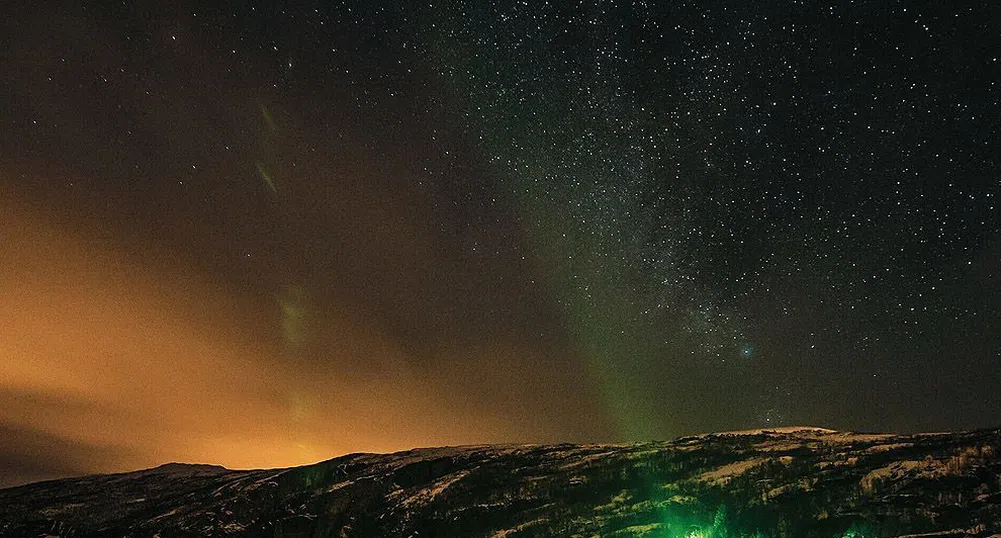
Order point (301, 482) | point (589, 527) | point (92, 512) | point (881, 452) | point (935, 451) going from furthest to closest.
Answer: point (92, 512) < point (301, 482) < point (589, 527) < point (881, 452) < point (935, 451)

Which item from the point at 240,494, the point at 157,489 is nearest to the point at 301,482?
the point at 240,494

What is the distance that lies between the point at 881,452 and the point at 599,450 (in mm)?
37052

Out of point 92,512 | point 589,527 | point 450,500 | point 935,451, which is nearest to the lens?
point 935,451

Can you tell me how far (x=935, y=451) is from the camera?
61.3 metres

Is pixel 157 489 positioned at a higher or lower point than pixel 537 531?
higher

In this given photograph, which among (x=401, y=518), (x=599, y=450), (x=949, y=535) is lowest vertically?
(x=949, y=535)

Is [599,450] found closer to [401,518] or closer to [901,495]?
[401,518]

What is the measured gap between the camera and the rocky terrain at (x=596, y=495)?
5566 cm

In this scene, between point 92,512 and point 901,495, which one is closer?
point 901,495

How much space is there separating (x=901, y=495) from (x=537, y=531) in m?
35.8

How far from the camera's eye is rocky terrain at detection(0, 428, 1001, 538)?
55656mm

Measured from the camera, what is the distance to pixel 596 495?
78.0m

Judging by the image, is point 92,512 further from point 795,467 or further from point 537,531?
point 795,467

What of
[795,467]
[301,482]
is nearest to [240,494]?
[301,482]
